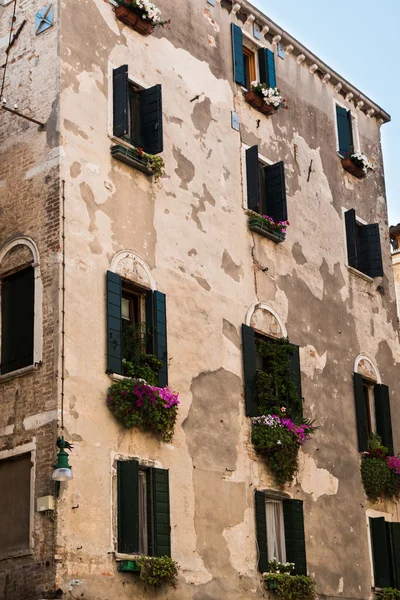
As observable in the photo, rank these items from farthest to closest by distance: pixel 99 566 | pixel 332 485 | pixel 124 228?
pixel 332 485, pixel 124 228, pixel 99 566

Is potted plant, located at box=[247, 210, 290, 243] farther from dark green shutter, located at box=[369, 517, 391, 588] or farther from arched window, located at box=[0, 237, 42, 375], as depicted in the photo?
dark green shutter, located at box=[369, 517, 391, 588]

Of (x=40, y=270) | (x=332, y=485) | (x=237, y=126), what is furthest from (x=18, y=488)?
(x=237, y=126)

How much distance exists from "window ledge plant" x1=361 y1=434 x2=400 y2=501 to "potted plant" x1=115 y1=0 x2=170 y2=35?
393 inches

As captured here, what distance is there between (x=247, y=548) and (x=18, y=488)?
186 inches

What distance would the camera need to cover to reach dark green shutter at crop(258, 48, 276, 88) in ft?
80.1

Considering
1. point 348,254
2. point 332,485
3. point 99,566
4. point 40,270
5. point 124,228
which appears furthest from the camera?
point 348,254

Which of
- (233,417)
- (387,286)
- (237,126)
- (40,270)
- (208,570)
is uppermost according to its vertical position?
(237,126)

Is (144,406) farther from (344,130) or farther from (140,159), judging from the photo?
(344,130)

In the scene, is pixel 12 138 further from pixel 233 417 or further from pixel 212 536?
pixel 212 536

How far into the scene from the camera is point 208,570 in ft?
61.5

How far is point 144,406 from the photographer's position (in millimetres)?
18047

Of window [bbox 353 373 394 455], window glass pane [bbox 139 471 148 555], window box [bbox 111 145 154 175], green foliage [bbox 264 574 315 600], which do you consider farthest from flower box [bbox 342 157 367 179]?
window glass pane [bbox 139 471 148 555]

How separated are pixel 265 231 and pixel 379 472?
228 inches

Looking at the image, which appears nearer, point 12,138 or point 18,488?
point 18,488
